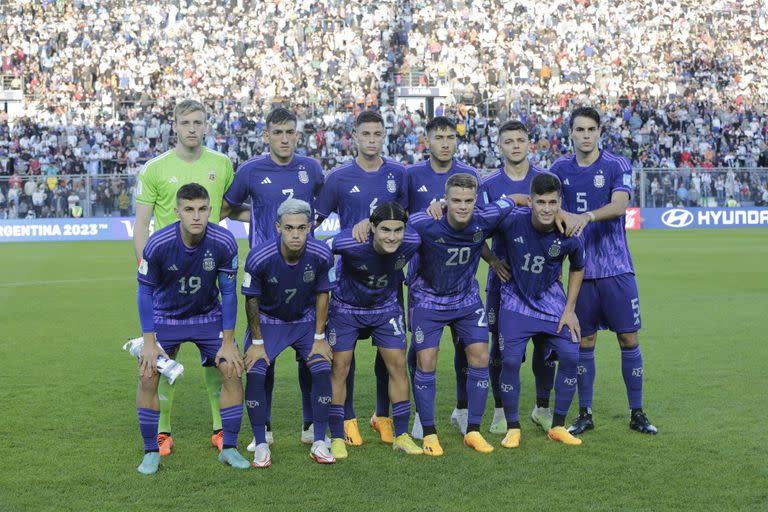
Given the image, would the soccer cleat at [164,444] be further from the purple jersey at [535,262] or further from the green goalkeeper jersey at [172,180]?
the purple jersey at [535,262]

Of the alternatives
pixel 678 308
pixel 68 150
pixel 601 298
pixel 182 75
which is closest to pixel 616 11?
pixel 182 75

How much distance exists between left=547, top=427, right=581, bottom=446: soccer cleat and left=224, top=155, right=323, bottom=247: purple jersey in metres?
2.35

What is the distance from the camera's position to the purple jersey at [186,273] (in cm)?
612

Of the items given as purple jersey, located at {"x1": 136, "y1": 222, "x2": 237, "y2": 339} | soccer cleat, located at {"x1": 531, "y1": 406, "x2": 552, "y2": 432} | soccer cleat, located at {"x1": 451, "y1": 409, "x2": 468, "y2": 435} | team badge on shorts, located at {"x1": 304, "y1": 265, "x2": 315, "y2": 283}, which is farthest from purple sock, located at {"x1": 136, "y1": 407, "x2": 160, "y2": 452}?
soccer cleat, located at {"x1": 531, "y1": 406, "x2": 552, "y2": 432}

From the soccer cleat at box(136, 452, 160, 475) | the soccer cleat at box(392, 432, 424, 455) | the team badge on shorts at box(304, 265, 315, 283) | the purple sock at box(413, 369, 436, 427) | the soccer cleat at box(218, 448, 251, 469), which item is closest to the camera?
the soccer cleat at box(136, 452, 160, 475)

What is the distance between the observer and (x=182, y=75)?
36.9m

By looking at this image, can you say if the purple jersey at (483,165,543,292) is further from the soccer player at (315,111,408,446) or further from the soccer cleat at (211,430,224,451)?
the soccer cleat at (211,430,224,451)

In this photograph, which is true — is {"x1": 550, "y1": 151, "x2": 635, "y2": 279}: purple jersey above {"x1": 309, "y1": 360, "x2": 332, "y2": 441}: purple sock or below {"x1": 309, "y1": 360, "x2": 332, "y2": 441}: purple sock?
above

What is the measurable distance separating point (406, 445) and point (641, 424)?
5.61ft

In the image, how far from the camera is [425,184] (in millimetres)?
7230

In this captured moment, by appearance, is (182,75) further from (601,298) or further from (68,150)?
(601,298)

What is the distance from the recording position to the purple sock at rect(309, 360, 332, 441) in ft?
20.9

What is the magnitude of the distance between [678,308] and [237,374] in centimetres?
888

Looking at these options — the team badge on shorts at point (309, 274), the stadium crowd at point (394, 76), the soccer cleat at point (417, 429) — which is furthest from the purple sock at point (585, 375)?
the stadium crowd at point (394, 76)
